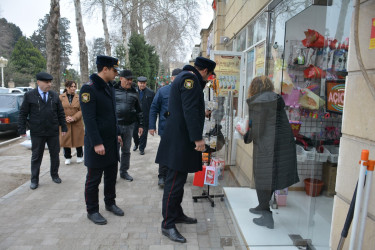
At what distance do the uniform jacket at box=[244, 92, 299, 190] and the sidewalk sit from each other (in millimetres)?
917

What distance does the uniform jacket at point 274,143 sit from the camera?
3.12 meters

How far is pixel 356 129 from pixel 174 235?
220 centimetres

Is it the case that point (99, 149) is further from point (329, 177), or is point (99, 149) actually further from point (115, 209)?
point (329, 177)

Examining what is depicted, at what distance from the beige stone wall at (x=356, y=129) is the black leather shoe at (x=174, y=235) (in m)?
1.59

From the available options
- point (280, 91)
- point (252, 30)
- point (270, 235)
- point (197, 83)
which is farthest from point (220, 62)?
point (270, 235)

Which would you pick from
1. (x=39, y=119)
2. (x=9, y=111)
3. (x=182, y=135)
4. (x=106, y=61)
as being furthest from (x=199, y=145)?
(x=9, y=111)

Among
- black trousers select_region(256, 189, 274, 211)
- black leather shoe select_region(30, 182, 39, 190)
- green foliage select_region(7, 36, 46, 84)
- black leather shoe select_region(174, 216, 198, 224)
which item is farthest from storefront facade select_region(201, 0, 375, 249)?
green foliage select_region(7, 36, 46, 84)

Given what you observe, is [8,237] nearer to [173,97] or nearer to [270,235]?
[173,97]

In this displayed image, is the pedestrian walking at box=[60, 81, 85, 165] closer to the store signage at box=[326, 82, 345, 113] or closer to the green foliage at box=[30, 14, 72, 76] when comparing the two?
the store signage at box=[326, 82, 345, 113]

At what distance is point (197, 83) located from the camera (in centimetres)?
298

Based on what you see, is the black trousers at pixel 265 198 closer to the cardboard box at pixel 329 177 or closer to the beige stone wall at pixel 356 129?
the cardboard box at pixel 329 177

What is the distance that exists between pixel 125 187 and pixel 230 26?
528 centimetres

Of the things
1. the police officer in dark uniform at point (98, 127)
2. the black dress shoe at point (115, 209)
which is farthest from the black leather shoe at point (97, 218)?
the black dress shoe at point (115, 209)

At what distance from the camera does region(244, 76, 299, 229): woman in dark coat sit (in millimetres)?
3119
